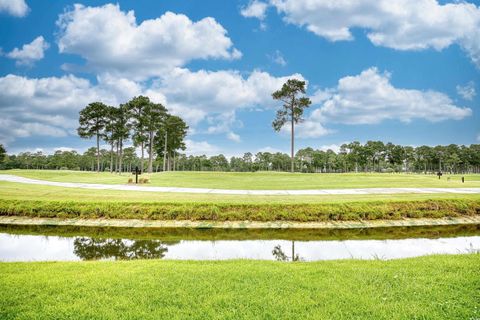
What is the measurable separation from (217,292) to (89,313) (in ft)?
6.39

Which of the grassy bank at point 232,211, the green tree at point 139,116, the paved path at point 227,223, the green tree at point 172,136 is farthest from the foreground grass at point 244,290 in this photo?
the green tree at point 172,136

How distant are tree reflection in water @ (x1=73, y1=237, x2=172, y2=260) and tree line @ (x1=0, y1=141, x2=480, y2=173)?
330ft

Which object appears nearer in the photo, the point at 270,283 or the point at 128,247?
the point at 270,283

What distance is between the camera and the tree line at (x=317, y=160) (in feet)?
402

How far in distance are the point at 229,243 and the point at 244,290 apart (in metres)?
6.69

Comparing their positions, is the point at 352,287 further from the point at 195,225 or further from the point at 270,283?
the point at 195,225

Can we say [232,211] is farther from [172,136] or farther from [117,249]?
[172,136]

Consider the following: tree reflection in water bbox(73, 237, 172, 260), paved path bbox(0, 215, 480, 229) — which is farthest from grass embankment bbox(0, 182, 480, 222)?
tree reflection in water bbox(73, 237, 172, 260)

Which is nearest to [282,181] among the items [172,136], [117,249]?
[117,249]

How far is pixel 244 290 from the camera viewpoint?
551cm

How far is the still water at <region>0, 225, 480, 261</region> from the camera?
10.3 meters

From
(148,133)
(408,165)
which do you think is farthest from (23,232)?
(408,165)

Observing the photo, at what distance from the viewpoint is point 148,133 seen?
56.6 meters

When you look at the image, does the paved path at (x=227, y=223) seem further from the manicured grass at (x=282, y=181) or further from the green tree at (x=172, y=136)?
the green tree at (x=172, y=136)
